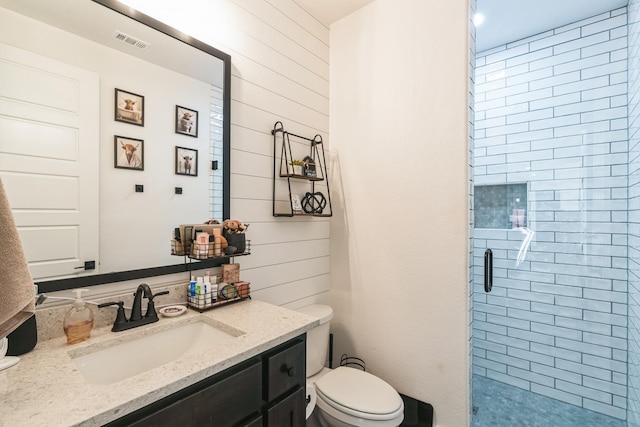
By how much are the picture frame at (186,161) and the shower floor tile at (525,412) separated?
2.23 m

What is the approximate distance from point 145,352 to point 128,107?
92cm

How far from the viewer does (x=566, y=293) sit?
219cm

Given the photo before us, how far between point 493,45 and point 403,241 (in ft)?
6.34

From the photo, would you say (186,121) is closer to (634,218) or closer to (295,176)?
(295,176)

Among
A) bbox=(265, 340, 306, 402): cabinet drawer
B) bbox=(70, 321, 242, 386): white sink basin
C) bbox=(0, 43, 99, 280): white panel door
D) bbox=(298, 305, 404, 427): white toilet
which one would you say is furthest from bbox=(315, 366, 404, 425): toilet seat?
bbox=(0, 43, 99, 280): white panel door

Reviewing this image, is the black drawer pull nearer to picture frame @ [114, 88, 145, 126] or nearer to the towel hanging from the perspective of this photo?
the towel hanging

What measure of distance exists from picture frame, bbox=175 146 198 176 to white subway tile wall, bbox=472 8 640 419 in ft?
7.57

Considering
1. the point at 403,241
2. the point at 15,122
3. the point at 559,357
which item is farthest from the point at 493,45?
the point at 15,122

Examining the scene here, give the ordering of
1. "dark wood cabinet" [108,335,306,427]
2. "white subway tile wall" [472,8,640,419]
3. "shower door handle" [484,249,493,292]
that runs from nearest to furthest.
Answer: "dark wood cabinet" [108,335,306,427], "shower door handle" [484,249,493,292], "white subway tile wall" [472,8,640,419]

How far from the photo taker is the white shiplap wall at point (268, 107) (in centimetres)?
155

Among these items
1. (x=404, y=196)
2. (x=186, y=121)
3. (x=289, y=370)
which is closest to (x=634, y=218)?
(x=404, y=196)

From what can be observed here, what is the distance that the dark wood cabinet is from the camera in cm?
74

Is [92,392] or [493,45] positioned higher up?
[493,45]

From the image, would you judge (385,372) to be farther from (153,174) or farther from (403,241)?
(153,174)
